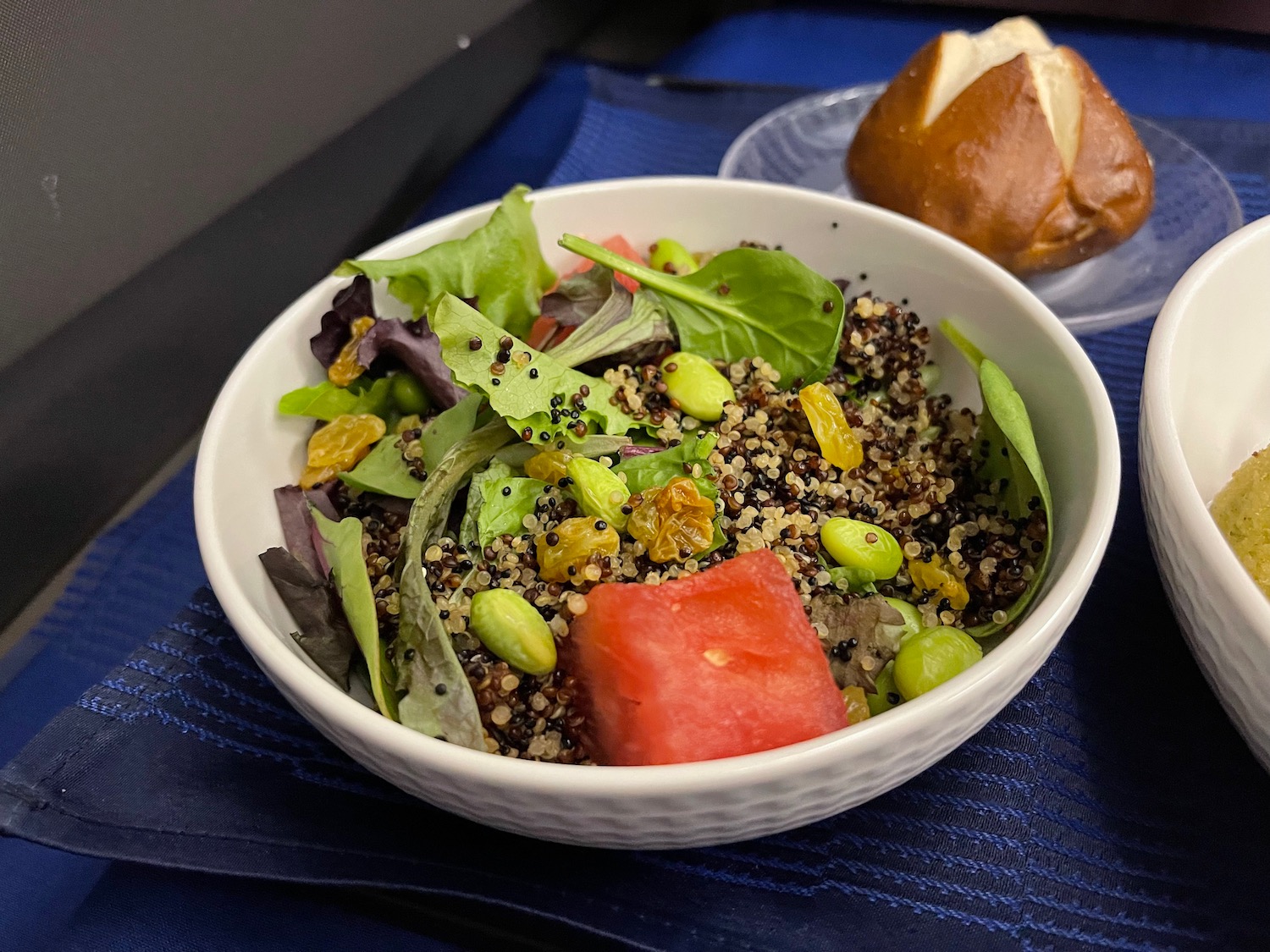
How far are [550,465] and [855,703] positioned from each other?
32 cm

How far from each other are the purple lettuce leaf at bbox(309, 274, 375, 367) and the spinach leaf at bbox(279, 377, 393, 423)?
0.10 feet

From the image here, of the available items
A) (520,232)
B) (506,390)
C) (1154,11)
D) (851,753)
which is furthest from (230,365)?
(1154,11)

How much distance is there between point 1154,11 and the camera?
199cm

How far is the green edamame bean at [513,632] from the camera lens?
0.64 m

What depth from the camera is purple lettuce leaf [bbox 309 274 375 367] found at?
34.6 inches

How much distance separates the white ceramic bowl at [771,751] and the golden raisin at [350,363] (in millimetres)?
42

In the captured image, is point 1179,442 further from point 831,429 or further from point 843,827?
point 843,827

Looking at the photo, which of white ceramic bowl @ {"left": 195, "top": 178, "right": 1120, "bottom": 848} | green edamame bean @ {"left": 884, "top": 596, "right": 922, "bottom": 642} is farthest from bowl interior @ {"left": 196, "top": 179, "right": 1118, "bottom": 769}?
green edamame bean @ {"left": 884, "top": 596, "right": 922, "bottom": 642}

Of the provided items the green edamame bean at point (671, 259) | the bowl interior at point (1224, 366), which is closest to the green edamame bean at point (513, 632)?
the green edamame bean at point (671, 259)

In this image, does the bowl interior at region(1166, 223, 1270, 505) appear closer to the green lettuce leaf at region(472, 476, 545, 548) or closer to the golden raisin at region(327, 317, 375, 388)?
the green lettuce leaf at region(472, 476, 545, 548)

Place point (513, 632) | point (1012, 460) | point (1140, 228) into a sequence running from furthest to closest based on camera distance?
point (1140, 228), point (1012, 460), point (513, 632)

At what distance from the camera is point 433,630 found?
0.66 metres

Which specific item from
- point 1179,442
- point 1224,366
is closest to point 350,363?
point 1179,442

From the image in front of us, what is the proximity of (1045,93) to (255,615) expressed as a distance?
1095mm
